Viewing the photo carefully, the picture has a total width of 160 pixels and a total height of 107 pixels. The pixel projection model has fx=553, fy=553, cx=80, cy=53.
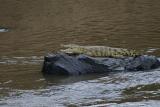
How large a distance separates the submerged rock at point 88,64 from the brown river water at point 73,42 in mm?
333

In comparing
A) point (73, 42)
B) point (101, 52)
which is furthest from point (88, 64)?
point (73, 42)

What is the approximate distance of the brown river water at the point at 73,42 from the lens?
11.9 meters

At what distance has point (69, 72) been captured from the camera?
48.0 ft

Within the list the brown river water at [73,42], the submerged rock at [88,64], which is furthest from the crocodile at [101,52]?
the brown river water at [73,42]

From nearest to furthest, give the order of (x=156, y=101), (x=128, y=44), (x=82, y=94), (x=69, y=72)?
(x=156, y=101), (x=82, y=94), (x=69, y=72), (x=128, y=44)

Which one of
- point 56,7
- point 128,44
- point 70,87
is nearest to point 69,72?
point 70,87

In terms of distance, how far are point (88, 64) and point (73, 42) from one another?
6.65 meters

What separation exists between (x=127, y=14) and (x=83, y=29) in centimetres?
599

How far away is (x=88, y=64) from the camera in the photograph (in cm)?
1470

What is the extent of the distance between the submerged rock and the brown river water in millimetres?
333

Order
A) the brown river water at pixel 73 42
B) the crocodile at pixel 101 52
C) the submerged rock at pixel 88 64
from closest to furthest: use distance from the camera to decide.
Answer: the brown river water at pixel 73 42 → the submerged rock at pixel 88 64 → the crocodile at pixel 101 52

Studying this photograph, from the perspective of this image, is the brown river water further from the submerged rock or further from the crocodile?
the crocodile

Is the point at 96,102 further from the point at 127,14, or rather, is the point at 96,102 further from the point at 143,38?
the point at 127,14

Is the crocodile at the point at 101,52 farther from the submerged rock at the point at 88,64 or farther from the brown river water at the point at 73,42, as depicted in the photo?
the brown river water at the point at 73,42
